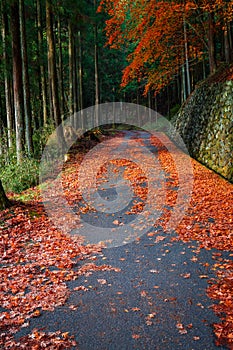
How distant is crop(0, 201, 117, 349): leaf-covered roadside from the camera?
4070 millimetres

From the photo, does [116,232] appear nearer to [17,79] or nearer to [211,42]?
[17,79]

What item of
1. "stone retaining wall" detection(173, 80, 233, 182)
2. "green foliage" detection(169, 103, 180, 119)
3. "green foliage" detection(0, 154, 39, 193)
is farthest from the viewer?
"green foliage" detection(169, 103, 180, 119)

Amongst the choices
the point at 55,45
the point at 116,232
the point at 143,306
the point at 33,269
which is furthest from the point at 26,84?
the point at 143,306

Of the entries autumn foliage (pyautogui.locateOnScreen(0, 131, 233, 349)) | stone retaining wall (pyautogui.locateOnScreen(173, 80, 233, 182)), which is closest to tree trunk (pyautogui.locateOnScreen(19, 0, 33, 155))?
autumn foliage (pyautogui.locateOnScreen(0, 131, 233, 349))

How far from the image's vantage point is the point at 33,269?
5.77m

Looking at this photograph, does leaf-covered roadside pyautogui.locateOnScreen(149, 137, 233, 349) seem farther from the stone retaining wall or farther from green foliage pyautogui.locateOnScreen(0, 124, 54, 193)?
green foliage pyautogui.locateOnScreen(0, 124, 54, 193)

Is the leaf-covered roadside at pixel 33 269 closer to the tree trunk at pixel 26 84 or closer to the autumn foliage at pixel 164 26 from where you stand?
the tree trunk at pixel 26 84

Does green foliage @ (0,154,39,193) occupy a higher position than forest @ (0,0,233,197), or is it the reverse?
forest @ (0,0,233,197)

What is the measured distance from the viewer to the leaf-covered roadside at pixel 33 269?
13.4 ft

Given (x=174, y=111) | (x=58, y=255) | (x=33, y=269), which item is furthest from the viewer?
(x=174, y=111)

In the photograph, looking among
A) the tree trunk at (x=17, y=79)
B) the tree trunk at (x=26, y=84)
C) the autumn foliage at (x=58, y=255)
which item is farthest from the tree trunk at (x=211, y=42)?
the tree trunk at (x=17, y=79)

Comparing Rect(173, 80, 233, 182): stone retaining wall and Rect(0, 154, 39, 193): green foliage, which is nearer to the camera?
Rect(173, 80, 233, 182): stone retaining wall

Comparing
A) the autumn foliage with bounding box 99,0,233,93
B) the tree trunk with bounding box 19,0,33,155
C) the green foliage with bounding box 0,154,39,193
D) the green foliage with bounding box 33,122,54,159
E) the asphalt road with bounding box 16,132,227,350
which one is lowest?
the green foliage with bounding box 0,154,39,193

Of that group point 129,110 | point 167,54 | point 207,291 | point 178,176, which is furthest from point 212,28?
point 129,110
